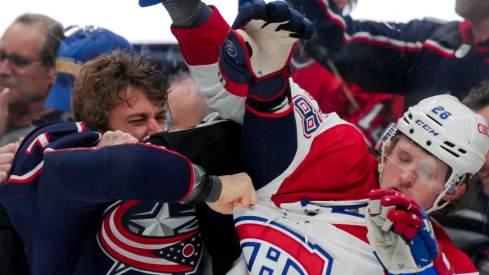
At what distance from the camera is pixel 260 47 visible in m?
1.21

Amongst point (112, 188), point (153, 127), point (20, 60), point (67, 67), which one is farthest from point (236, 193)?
point (20, 60)

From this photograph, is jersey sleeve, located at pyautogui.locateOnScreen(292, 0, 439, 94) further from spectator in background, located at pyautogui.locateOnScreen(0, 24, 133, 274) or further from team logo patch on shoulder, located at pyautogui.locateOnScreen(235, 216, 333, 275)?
team logo patch on shoulder, located at pyautogui.locateOnScreen(235, 216, 333, 275)

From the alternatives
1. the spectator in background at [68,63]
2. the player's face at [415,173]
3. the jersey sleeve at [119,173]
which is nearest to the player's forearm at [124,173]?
the jersey sleeve at [119,173]

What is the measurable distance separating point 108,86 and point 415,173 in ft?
2.30

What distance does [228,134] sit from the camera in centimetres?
142

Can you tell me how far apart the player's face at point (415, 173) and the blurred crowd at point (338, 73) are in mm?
201

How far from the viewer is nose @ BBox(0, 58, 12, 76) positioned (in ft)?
7.16

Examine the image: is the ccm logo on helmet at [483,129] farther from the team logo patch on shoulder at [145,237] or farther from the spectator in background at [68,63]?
the spectator in background at [68,63]

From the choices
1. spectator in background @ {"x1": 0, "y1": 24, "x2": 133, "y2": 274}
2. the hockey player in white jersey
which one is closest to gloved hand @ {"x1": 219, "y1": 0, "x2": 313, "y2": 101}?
the hockey player in white jersey

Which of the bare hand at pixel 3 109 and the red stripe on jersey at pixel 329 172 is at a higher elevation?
the red stripe on jersey at pixel 329 172

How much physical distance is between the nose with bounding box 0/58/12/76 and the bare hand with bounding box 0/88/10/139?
56mm

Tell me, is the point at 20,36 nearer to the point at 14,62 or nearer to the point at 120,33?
the point at 14,62

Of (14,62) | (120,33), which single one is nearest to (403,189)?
(120,33)

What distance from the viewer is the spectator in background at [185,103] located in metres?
2.00
